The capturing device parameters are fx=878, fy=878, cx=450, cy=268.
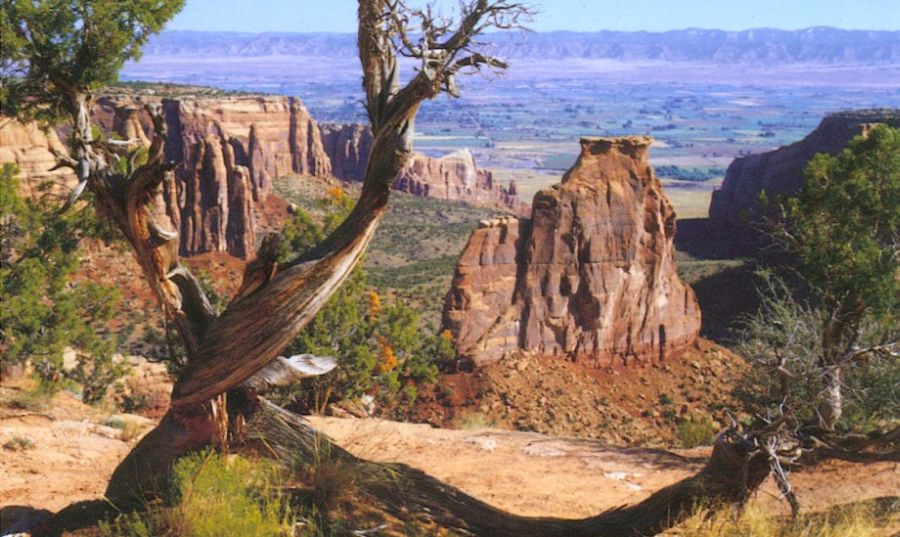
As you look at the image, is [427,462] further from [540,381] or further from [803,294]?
[803,294]

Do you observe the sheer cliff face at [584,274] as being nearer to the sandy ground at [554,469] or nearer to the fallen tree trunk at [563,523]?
the sandy ground at [554,469]

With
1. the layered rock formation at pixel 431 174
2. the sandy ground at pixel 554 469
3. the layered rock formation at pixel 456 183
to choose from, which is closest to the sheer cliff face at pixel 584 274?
the sandy ground at pixel 554 469

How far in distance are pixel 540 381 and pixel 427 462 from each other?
2367 centimetres

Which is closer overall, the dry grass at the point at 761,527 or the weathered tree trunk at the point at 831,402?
the dry grass at the point at 761,527

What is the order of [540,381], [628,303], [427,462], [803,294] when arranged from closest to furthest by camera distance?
[427,462]
[540,381]
[628,303]
[803,294]

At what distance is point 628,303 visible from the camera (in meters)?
40.1

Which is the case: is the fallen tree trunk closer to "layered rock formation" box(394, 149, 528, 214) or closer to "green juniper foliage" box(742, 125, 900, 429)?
"green juniper foliage" box(742, 125, 900, 429)

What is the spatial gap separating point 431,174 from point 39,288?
10585 cm

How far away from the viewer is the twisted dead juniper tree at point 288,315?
22.6 ft

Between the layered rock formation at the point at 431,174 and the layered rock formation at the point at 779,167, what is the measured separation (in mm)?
37383

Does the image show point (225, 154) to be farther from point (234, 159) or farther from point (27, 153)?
point (27, 153)

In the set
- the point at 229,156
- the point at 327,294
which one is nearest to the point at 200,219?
the point at 229,156

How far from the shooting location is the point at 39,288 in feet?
66.3

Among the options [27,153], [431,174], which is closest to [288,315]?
[27,153]
